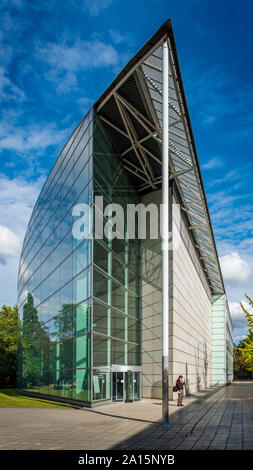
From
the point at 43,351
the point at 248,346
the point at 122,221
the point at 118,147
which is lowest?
the point at 43,351

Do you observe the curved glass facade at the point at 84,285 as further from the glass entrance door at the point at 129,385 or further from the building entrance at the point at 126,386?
the glass entrance door at the point at 129,385

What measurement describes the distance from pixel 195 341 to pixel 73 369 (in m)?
18.6

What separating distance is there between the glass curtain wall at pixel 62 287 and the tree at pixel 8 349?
1299cm

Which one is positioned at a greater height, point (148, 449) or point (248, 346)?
point (248, 346)

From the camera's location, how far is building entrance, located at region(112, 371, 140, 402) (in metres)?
21.8

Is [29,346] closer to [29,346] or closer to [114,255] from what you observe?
[29,346]

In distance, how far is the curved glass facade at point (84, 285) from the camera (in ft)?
65.9

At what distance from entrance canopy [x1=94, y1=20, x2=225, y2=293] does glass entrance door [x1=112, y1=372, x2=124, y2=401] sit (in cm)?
1290

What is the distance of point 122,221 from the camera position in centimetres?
2600

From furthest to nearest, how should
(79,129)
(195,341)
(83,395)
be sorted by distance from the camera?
(195,341) → (79,129) → (83,395)
